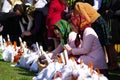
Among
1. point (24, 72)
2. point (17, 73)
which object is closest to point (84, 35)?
point (17, 73)

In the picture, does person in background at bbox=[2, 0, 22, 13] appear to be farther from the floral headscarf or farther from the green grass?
the floral headscarf

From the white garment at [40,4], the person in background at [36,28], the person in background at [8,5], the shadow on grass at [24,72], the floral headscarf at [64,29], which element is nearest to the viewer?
the floral headscarf at [64,29]

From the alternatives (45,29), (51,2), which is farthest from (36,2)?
(51,2)

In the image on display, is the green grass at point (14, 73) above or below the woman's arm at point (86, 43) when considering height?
below

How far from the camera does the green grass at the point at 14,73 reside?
7973mm

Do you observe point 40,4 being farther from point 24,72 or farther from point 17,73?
point 17,73

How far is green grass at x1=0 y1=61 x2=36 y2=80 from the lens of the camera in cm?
797

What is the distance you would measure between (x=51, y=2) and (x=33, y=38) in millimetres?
1759

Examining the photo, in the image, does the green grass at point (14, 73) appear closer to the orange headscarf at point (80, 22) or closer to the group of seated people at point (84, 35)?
the group of seated people at point (84, 35)

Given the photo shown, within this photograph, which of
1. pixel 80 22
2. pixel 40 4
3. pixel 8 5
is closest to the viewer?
pixel 80 22

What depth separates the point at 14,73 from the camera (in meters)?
8.55

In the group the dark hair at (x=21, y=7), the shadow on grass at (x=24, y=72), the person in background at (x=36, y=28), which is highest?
the dark hair at (x=21, y=7)

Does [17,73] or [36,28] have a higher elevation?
[36,28]

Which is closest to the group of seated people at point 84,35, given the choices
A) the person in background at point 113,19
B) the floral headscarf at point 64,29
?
the floral headscarf at point 64,29
